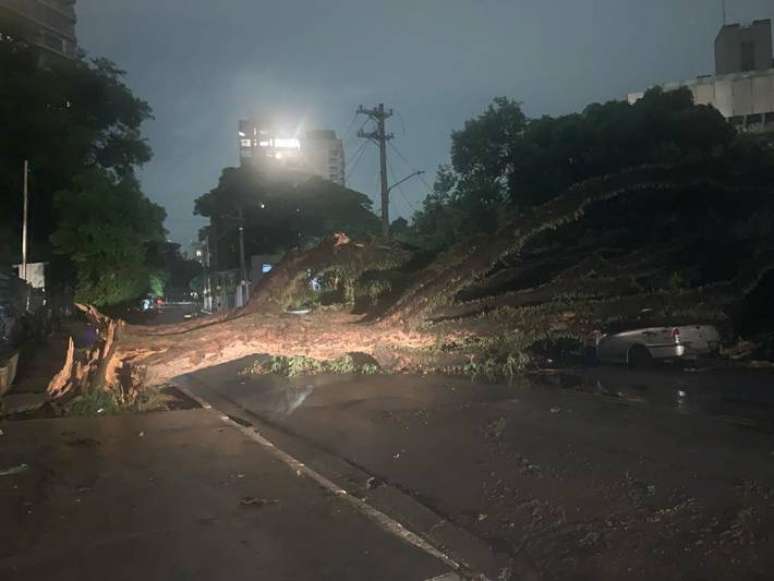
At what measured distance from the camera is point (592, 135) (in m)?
18.6

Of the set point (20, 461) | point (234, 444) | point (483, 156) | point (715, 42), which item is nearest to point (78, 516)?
point (20, 461)

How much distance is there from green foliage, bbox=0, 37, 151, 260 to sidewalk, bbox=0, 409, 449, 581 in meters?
22.7

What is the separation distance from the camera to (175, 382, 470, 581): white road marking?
445 cm

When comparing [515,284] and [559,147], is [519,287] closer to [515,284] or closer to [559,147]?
[515,284]

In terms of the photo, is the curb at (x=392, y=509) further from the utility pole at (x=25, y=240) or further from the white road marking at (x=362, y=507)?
the utility pole at (x=25, y=240)

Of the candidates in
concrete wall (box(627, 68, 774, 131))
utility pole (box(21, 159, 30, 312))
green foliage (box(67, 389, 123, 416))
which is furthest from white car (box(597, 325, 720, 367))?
concrete wall (box(627, 68, 774, 131))

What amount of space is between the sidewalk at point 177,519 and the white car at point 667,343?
8523mm

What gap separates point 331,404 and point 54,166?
22658 mm

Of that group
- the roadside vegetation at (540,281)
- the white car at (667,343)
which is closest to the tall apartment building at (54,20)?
the roadside vegetation at (540,281)

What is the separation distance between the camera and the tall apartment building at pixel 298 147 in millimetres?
105062

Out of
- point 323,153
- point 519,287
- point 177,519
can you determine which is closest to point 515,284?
point 519,287

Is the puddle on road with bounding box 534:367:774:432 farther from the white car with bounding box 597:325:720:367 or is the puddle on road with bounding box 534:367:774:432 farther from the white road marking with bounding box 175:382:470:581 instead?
the white road marking with bounding box 175:382:470:581

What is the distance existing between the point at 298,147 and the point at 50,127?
78863 millimetres

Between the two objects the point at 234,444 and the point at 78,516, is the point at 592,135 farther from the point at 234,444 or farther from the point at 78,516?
the point at 78,516
